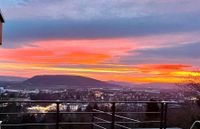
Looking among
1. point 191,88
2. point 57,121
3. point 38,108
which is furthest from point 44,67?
point 57,121

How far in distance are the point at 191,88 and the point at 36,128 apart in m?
11.2

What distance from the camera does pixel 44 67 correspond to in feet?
76.0

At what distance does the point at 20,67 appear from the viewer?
74.7 feet

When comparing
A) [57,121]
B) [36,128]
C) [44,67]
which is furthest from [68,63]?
[57,121]

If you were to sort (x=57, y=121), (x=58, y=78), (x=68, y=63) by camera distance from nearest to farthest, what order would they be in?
(x=57, y=121), (x=68, y=63), (x=58, y=78)

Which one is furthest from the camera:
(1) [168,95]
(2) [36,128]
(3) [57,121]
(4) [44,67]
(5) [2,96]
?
(4) [44,67]

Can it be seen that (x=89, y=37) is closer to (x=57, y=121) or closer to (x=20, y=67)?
(x=20, y=67)

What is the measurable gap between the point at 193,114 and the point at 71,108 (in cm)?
578

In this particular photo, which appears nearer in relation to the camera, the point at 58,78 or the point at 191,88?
the point at 191,88

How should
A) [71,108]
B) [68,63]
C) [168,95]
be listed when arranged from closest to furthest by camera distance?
[71,108] → [168,95] → [68,63]

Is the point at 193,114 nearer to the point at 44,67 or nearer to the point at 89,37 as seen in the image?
A: the point at 89,37

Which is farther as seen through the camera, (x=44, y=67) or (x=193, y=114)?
(x=44, y=67)

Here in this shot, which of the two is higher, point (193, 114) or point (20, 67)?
point (20, 67)

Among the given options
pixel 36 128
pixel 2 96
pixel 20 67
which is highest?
pixel 20 67
